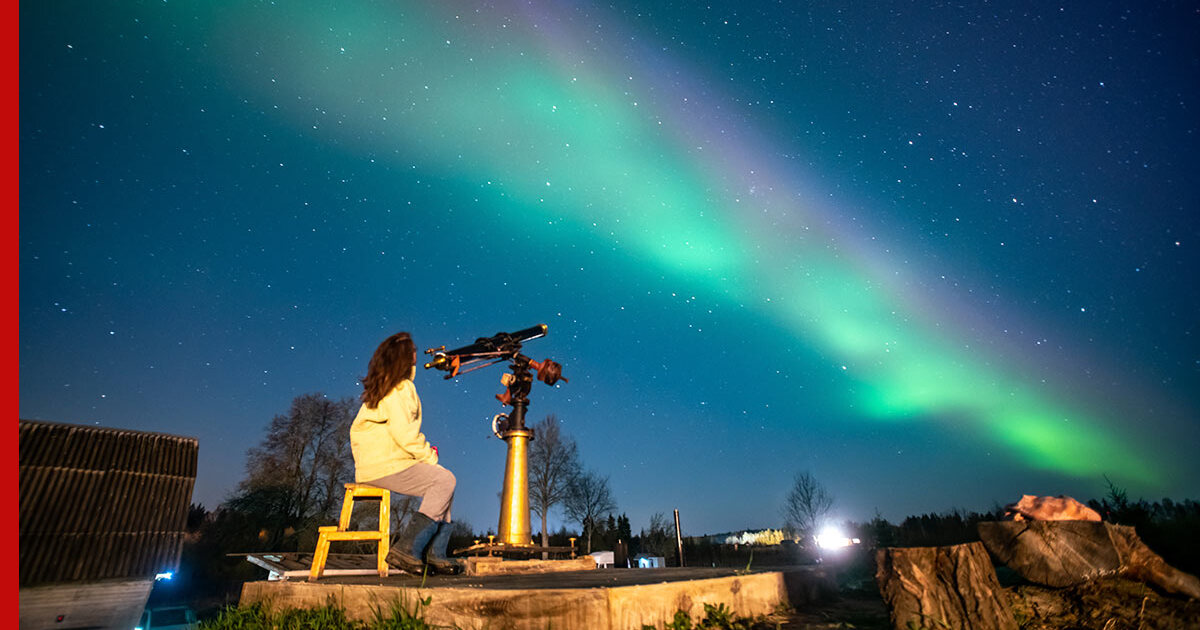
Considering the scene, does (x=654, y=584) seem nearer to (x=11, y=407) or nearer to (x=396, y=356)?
(x=11, y=407)

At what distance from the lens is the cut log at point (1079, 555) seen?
3990 mm

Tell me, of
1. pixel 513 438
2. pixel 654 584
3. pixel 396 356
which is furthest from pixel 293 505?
pixel 654 584

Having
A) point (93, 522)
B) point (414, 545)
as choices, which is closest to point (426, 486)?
point (414, 545)

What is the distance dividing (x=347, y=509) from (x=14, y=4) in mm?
4766

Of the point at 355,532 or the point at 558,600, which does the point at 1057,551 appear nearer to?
the point at 558,600

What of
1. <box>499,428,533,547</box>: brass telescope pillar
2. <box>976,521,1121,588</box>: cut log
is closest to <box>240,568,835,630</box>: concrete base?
<box>976,521,1121,588</box>: cut log

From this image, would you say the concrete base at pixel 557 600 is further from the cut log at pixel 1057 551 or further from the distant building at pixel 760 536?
the distant building at pixel 760 536

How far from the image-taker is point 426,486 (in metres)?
5.80

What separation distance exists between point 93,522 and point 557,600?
2723cm

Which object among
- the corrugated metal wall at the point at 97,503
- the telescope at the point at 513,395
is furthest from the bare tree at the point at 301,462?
the telescope at the point at 513,395

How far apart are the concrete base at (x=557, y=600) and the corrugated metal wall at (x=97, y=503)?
2381 centimetres

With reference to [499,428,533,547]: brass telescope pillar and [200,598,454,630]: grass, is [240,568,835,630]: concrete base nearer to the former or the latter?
[200,598,454,630]: grass

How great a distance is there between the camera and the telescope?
8.41 meters

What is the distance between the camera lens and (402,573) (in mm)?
5902
